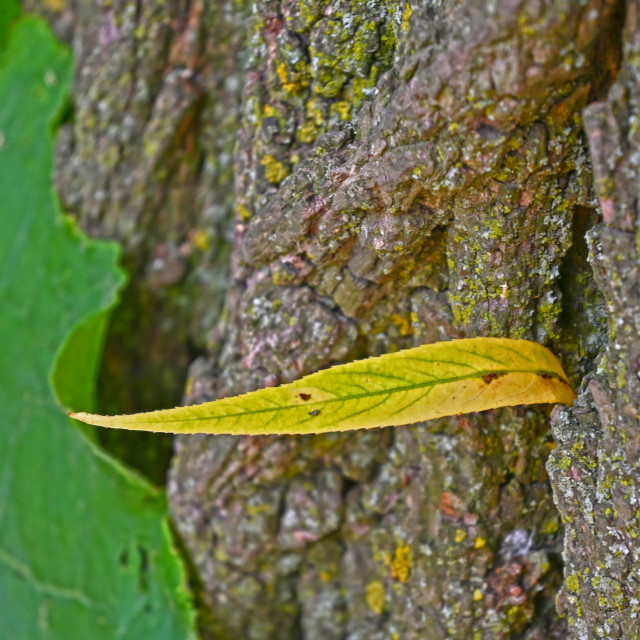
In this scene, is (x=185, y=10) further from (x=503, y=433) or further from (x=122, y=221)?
(x=503, y=433)

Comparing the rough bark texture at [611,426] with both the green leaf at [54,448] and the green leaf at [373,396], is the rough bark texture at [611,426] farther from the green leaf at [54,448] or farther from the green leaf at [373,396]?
the green leaf at [54,448]

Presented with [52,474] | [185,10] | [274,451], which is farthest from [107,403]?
[185,10]

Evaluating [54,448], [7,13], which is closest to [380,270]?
[54,448]

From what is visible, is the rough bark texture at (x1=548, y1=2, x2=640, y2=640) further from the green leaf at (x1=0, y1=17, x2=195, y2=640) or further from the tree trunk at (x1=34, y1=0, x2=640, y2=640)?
the green leaf at (x1=0, y1=17, x2=195, y2=640)

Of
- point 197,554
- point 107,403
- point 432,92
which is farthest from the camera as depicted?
point 107,403

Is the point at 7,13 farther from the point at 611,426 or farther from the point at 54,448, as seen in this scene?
the point at 611,426

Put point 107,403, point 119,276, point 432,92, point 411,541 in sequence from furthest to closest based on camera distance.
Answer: point 107,403, point 119,276, point 411,541, point 432,92

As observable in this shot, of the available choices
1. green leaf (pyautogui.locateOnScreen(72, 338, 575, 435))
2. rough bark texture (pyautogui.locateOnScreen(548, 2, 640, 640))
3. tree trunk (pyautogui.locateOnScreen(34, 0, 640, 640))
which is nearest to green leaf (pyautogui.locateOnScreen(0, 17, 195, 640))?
tree trunk (pyautogui.locateOnScreen(34, 0, 640, 640))
